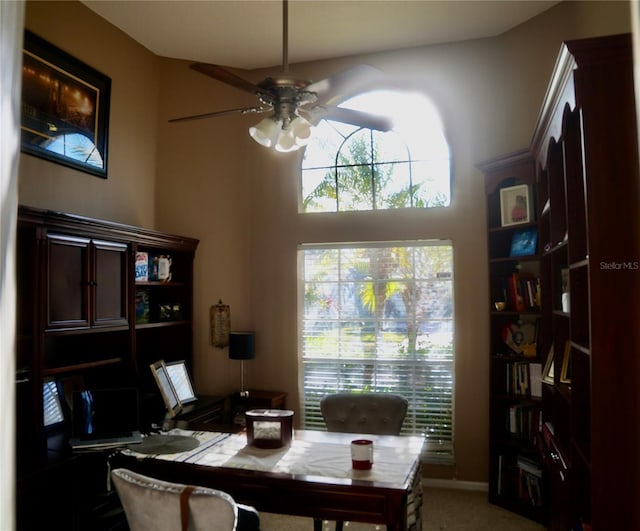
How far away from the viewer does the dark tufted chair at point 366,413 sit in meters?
3.19

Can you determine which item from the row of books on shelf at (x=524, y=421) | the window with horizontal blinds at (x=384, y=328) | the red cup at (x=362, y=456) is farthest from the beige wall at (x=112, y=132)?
the row of books on shelf at (x=524, y=421)

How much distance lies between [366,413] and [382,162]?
2.14 metres

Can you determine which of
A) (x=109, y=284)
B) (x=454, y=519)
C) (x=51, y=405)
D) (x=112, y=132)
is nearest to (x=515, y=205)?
(x=454, y=519)

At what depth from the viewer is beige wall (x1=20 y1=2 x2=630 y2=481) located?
3963 mm

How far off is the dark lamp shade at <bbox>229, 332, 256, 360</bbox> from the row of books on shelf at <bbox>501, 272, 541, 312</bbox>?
2.00m

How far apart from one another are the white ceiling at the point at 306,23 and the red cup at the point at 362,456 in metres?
2.82

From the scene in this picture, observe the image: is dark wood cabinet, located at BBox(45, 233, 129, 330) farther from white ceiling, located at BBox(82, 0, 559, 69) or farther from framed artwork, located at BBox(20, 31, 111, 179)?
white ceiling, located at BBox(82, 0, 559, 69)

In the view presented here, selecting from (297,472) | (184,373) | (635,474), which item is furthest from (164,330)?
(635,474)

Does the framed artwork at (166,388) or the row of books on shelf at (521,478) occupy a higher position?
the framed artwork at (166,388)

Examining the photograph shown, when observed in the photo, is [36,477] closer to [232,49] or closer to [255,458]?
[255,458]

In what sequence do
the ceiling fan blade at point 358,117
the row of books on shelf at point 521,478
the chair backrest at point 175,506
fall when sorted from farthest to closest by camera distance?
1. the row of books on shelf at point 521,478
2. the ceiling fan blade at point 358,117
3. the chair backrest at point 175,506

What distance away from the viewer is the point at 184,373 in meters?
4.23

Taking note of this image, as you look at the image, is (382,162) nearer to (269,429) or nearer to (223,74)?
(223,74)

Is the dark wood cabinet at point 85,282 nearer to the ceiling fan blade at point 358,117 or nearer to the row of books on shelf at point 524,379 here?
the ceiling fan blade at point 358,117
